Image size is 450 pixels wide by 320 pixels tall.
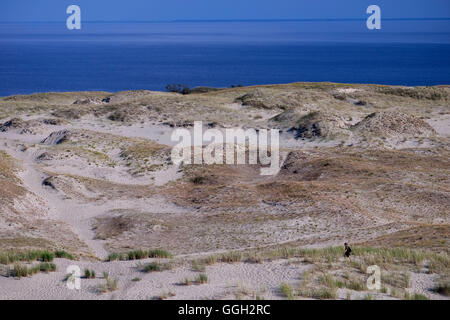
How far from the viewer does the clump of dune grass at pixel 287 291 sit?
13.3 metres

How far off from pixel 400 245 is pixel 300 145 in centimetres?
2318

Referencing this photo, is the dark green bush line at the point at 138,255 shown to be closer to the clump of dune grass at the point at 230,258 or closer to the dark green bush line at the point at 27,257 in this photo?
the dark green bush line at the point at 27,257

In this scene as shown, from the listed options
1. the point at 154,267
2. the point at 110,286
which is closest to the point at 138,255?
the point at 154,267

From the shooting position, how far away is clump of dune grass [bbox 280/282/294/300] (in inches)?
522

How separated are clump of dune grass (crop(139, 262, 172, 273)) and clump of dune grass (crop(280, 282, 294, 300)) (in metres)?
3.80

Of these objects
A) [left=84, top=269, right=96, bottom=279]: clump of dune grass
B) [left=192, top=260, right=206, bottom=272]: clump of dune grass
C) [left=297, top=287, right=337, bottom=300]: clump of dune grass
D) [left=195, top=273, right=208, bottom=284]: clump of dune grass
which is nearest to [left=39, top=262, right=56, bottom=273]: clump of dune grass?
[left=84, top=269, right=96, bottom=279]: clump of dune grass

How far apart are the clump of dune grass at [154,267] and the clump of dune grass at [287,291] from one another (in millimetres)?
3799

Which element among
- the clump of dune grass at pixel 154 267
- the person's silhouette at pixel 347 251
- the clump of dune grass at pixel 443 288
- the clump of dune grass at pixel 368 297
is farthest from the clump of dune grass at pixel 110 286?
the clump of dune grass at pixel 443 288

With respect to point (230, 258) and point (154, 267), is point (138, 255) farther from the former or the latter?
point (230, 258)

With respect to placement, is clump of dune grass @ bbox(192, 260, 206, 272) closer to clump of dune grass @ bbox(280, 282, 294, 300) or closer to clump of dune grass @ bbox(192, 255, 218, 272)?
clump of dune grass @ bbox(192, 255, 218, 272)

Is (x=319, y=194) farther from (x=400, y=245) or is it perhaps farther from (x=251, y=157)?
(x=251, y=157)
